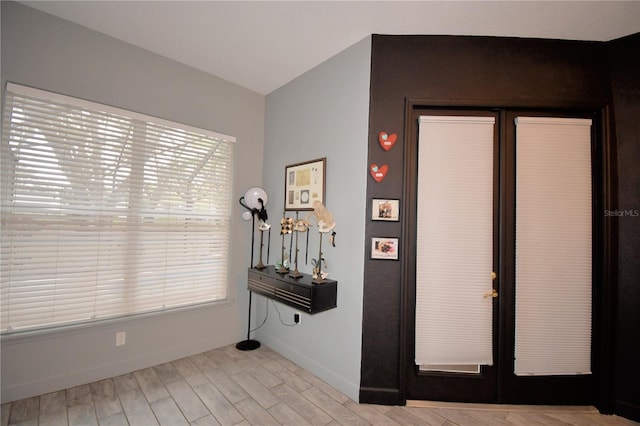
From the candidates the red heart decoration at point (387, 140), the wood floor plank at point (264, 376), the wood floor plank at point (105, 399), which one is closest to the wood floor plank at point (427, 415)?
the wood floor plank at point (264, 376)

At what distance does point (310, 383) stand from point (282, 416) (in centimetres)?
45

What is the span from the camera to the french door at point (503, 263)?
79.4 inches

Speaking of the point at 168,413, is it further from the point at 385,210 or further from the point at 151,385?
the point at 385,210

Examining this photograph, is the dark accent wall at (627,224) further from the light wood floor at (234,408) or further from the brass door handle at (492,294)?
the brass door handle at (492,294)

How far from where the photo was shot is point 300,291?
7.06 feet

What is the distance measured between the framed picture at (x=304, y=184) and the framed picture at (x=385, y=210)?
532 mm

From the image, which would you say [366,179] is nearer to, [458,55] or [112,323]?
[458,55]

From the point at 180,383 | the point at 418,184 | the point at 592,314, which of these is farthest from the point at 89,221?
the point at 592,314

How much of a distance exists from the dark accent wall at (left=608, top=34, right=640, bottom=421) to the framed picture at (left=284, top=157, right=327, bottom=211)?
7.60ft

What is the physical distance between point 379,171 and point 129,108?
7.43 feet

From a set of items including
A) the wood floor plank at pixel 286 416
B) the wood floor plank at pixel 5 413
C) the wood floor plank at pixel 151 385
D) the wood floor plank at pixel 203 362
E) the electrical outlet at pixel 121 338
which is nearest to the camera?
the wood floor plank at pixel 5 413

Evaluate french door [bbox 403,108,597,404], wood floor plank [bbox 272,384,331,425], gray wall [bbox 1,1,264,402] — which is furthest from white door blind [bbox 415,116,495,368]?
gray wall [bbox 1,1,264,402]

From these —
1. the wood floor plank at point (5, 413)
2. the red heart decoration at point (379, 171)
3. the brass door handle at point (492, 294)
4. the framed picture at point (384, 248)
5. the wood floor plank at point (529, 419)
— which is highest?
the red heart decoration at point (379, 171)

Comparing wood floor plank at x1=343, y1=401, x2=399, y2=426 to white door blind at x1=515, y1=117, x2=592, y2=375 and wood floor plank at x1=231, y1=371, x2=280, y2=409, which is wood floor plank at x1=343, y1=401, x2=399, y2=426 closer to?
wood floor plank at x1=231, y1=371, x2=280, y2=409
